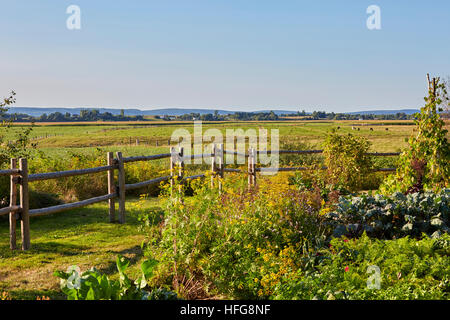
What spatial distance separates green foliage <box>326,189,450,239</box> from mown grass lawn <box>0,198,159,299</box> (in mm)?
2787

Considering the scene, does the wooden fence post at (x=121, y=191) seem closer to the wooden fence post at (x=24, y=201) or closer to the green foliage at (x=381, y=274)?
the wooden fence post at (x=24, y=201)

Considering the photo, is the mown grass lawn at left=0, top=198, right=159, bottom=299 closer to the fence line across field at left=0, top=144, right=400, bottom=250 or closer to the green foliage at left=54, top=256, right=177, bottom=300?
the fence line across field at left=0, top=144, right=400, bottom=250

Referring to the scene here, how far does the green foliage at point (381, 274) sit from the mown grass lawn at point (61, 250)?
2.50 m

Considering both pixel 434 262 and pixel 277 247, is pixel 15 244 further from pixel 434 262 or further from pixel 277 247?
pixel 434 262

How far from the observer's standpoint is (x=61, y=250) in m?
6.85

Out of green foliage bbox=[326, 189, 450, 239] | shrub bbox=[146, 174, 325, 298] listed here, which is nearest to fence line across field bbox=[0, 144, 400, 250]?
shrub bbox=[146, 174, 325, 298]

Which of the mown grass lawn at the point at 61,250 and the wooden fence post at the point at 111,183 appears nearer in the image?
the mown grass lawn at the point at 61,250

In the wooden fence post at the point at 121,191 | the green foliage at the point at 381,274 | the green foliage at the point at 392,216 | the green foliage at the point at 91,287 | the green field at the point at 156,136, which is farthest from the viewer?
the green field at the point at 156,136

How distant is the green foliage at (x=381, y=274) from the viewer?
3.53 meters

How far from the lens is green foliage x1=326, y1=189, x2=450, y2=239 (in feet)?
18.7

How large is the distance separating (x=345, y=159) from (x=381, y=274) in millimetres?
7646

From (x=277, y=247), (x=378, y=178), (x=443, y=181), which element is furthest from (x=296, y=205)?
(x=378, y=178)

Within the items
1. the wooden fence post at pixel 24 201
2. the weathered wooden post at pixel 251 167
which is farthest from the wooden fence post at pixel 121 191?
the weathered wooden post at pixel 251 167
